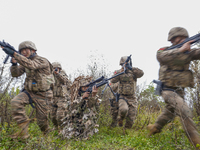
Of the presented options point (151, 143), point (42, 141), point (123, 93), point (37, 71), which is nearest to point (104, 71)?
point (123, 93)

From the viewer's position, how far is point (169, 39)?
303cm

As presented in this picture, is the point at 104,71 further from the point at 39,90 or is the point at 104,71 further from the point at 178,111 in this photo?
the point at 178,111

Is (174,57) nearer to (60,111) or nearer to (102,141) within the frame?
(102,141)

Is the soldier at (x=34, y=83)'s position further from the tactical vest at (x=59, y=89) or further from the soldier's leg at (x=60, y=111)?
the tactical vest at (x=59, y=89)

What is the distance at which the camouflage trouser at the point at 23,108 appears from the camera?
3.22m

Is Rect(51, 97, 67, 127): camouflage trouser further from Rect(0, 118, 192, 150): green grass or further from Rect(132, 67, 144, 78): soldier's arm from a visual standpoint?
Rect(132, 67, 144, 78): soldier's arm

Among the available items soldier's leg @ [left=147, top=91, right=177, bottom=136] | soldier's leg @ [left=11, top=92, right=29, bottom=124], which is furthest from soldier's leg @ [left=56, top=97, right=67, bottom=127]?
soldier's leg @ [left=147, top=91, right=177, bottom=136]

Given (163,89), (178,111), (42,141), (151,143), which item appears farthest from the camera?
(151,143)

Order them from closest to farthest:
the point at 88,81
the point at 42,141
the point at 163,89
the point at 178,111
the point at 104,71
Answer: the point at 42,141
the point at 178,111
the point at 163,89
the point at 88,81
the point at 104,71

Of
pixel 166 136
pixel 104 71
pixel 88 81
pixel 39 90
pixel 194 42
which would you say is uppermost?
pixel 104 71

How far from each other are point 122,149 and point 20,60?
2.92 m

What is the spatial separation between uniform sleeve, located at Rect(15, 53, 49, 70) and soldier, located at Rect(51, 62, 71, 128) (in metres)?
1.73

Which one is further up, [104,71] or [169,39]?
[104,71]

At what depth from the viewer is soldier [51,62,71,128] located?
5.27 m
